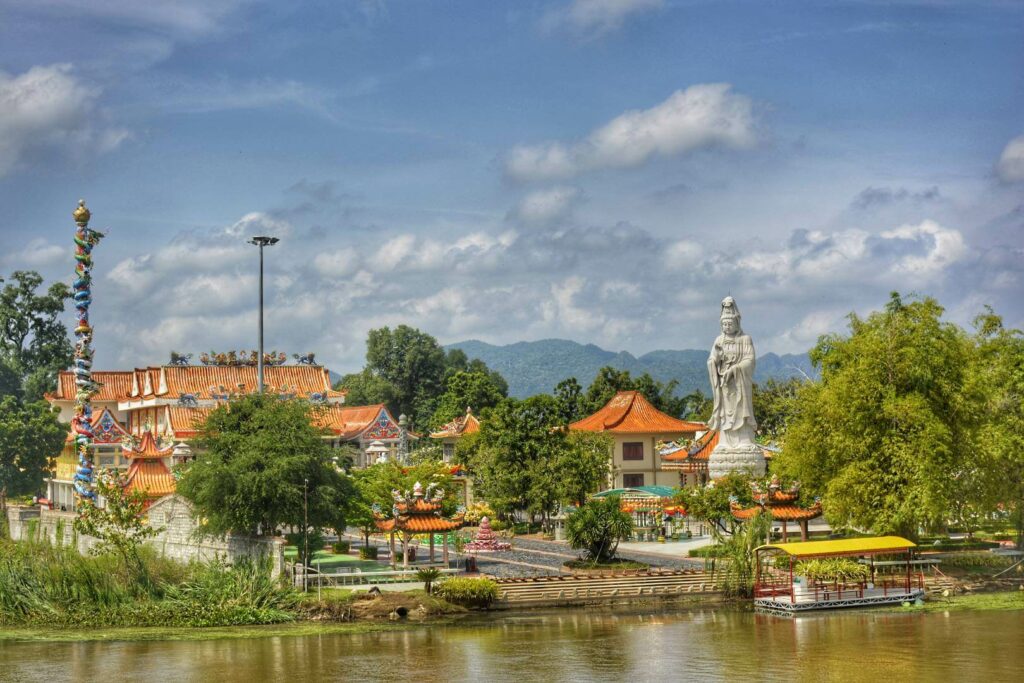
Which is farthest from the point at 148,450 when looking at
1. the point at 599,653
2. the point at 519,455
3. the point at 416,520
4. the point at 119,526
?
the point at 599,653

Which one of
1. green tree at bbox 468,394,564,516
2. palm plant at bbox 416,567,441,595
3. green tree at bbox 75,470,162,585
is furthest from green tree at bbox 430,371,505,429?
palm plant at bbox 416,567,441,595

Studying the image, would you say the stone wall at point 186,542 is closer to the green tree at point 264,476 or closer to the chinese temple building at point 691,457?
the green tree at point 264,476

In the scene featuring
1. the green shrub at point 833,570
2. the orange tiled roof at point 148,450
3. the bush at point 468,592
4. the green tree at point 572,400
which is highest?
the green tree at point 572,400

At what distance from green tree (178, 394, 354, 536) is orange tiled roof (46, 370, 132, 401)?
47.4 m

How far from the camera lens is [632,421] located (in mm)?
72188

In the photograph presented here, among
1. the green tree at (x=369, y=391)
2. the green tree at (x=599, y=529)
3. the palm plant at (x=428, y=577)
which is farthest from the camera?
the green tree at (x=369, y=391)

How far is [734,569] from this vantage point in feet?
130

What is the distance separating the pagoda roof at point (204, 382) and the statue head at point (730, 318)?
1239 inches

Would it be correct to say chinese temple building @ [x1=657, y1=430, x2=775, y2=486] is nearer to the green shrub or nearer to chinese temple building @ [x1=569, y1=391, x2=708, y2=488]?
chinese temple building @ [x1=569, y1=391, x2=708, y2=488]

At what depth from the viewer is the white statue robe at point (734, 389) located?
2221 inches

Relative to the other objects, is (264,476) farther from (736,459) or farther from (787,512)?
(736,459)

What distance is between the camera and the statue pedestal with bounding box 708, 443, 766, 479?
5456cm

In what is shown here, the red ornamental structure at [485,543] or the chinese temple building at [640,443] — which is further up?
the chinese temple building at [640,443]

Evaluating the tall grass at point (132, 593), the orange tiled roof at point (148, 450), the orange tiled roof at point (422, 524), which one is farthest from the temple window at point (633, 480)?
the tall grass at point (132, 593)
